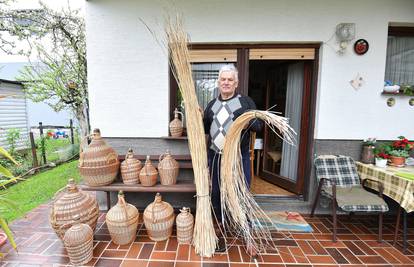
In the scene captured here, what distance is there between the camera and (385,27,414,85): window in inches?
106

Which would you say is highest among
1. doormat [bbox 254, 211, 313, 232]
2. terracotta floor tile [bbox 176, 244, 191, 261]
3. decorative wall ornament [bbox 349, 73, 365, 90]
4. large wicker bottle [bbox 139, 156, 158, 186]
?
decorative wall ornament [bbox 349, 73, 365, 90]

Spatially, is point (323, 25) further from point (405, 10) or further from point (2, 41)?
point (2, 41)

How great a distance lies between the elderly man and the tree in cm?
351

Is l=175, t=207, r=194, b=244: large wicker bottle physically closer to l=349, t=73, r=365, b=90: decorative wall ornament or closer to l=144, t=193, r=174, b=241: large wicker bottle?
l=144, t=193, r=174, b=241: large wicker bottle

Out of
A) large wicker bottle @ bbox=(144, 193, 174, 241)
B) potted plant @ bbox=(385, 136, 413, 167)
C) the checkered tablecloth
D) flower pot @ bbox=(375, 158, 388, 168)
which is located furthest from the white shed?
potted plant @ bbox=(385, 136, 413, 167)

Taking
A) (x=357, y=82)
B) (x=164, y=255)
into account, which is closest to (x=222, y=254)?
(x=164, y=255)

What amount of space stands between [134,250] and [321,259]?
66.8 inches

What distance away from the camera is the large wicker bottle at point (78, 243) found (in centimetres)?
171

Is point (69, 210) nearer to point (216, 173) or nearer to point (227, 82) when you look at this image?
point (216, 173)

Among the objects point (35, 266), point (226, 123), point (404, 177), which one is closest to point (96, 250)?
point (35, 266)

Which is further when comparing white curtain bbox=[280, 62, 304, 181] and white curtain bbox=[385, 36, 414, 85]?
white curtain bbox=[280, 62, 304, 181]

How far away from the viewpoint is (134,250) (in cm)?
196

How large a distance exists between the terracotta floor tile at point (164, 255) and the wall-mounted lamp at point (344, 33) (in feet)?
9.44

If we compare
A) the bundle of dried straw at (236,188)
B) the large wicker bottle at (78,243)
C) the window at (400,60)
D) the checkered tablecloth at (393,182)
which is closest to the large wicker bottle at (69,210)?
the large wicker bottle at (78,243)
